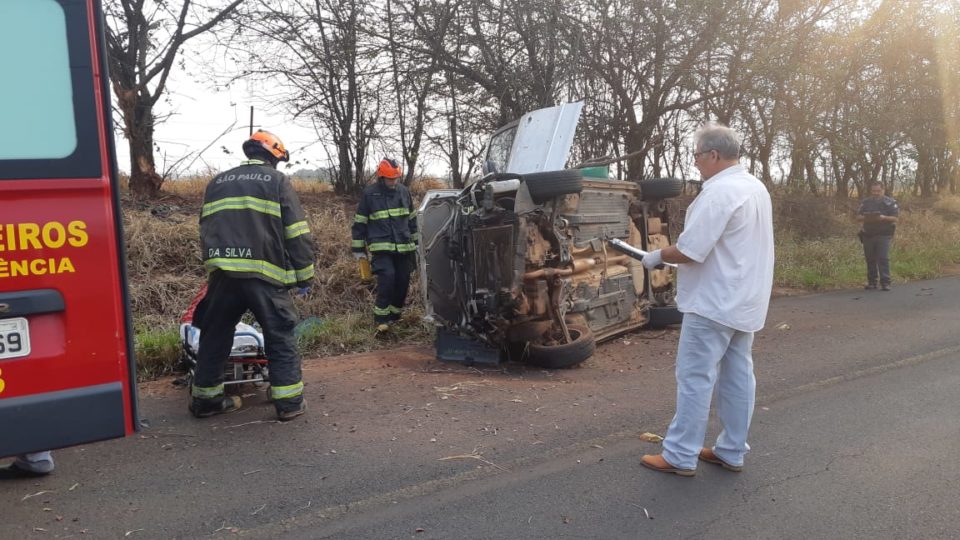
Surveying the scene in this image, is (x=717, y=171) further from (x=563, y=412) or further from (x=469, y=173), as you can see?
(x=469, y=173)

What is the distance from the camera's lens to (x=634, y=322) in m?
7.00

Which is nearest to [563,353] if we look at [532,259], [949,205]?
[532,259]

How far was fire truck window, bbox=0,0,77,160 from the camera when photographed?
2.36 meters

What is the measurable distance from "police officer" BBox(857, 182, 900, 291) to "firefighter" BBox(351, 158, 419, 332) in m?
8.15

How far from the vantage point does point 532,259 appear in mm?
5504

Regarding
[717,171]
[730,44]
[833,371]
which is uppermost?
[730,44]

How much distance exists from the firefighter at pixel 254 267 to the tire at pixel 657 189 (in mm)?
4124

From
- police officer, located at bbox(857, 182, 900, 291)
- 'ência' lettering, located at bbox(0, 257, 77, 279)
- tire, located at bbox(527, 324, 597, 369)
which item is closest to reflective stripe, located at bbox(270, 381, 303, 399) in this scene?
'ência' lettering, located at bbox(0, 257, 77, 279)

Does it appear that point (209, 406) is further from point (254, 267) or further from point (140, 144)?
point (140, 144)

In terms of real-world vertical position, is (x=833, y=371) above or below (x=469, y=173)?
below

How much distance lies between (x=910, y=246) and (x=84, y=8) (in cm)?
1794

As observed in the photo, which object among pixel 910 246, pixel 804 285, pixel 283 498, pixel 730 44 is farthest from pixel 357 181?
pixel 910 246

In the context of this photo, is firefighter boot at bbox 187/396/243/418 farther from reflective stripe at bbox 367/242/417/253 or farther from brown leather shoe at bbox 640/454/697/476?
reflective stripe at bbox 367/242/417/253

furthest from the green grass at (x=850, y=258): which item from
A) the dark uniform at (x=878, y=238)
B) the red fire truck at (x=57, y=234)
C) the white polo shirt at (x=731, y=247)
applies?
the red fire truck at (x=57, y=234)
